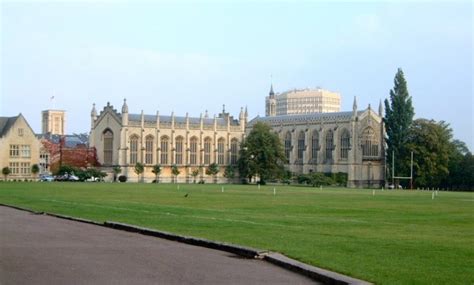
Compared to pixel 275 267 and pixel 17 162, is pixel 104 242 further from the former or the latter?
pixel 17 162

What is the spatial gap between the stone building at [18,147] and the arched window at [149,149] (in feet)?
62.4

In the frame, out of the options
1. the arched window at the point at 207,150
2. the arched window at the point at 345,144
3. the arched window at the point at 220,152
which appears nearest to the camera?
the arched window at the point at 345,144

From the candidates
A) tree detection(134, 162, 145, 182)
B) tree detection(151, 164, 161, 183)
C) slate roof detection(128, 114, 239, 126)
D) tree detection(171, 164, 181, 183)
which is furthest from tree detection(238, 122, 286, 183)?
slate roof detection(128, 114, 239, 126)

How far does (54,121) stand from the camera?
197000 mm

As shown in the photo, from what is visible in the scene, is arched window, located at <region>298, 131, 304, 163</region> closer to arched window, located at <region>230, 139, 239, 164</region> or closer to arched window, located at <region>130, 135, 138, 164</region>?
arched window, located at <region>230, 139, 239, 164</region>

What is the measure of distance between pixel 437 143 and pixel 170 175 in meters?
43.1

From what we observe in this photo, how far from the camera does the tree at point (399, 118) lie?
103062 millimetres

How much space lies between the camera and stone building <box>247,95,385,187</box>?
393ft

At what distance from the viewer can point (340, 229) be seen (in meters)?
22.5

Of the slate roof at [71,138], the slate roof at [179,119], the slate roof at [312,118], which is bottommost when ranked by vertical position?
the slate roof at [71,138]

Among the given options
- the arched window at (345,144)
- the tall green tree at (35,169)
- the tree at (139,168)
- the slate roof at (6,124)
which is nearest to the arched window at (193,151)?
the tree at (139,168)

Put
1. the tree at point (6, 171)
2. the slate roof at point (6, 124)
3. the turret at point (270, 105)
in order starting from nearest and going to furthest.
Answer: the tree at point (6, 171) → the slate roof at point (6, 124) → the turret at point (270, 105)

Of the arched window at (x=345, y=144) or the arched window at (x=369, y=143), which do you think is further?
the arched window at (x=345, y=144)

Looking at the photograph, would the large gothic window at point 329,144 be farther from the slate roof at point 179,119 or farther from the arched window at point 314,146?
the slate roof at point 179,119
